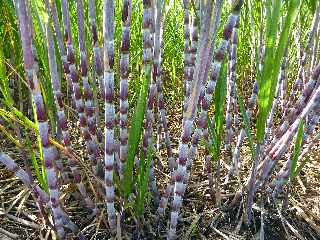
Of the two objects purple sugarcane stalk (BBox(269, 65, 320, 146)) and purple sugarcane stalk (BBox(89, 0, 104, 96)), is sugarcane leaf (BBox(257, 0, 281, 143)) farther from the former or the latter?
purple sugarcane stalk (BBox(89, 0, 104, 96))

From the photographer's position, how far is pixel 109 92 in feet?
2.80

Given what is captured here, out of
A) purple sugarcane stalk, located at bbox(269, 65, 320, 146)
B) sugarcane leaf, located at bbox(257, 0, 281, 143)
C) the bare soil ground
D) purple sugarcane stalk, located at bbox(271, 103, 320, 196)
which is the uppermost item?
sugarcane leaf, located at bbox(257, 0, 281, 143)

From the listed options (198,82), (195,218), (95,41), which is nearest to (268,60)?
(198,82)

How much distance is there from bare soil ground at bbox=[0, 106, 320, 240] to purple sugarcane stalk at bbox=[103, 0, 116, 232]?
0.44ft

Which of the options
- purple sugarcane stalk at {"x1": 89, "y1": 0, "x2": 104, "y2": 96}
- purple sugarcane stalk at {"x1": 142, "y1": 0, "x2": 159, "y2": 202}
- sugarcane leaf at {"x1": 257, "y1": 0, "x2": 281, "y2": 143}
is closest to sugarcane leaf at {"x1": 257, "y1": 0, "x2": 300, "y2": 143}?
sugarcane leaf at {"x1": 257, "y1": 0, "x2": 281, "y2": 143}

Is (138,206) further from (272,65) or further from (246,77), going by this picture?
(246,77)

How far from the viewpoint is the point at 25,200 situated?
49.3 inches

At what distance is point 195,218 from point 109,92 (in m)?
0.52

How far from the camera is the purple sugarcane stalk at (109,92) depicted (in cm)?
75

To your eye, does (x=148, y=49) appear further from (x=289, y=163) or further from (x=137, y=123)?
(x=289, y=163)

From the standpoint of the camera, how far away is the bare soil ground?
1151 millimetres

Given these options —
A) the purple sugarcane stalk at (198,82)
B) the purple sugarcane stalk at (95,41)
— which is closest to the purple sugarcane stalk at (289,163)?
the purple sugarcane stalk at (198,82)

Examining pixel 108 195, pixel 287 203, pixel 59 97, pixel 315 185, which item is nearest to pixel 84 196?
pixel 108 195

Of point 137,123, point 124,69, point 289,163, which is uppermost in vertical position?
point 124,69
